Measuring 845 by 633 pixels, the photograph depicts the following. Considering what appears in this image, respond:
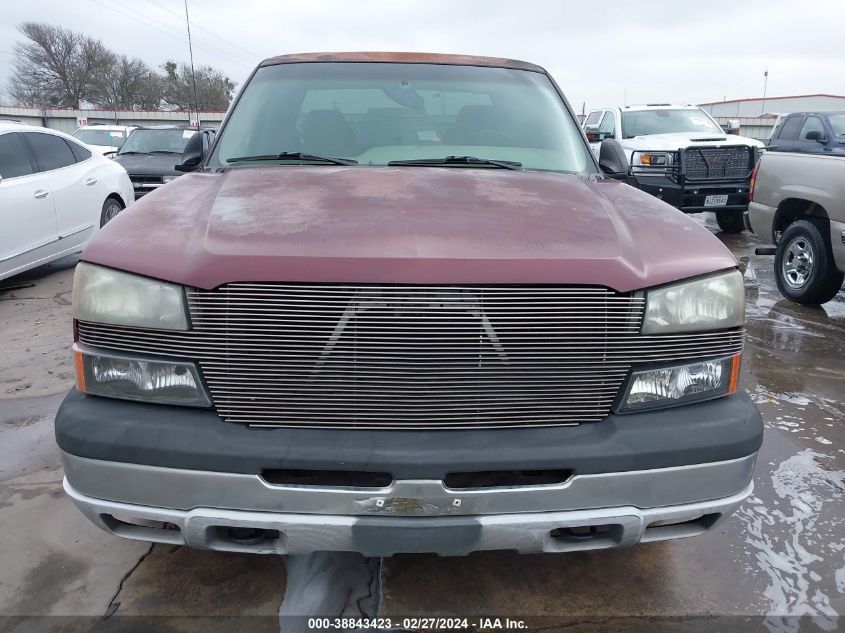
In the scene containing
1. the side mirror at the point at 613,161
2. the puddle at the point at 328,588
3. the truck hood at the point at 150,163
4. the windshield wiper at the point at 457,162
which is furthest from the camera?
the truck hood at the point at 150,163

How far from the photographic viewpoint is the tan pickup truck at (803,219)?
219 inches

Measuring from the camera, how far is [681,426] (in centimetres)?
186

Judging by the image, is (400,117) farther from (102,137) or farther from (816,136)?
(102,137)

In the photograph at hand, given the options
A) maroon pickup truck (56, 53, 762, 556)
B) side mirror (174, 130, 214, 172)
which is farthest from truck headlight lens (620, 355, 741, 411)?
side mirror (174, 130, 214, 172)

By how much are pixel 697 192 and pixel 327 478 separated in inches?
366

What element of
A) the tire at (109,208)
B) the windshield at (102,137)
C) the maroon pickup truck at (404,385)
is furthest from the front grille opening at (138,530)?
the windshield at (102,137)

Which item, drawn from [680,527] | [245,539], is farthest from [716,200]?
[245,539]

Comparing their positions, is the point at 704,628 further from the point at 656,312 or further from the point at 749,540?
the point at 656,312

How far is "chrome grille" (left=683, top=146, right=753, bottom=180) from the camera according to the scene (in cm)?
975

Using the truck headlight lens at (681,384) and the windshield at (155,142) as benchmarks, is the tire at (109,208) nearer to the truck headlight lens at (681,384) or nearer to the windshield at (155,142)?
the windshield at (155,142)

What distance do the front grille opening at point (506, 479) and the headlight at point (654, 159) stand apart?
9.12 m

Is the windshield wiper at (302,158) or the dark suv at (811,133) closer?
the windshield wiper at (302,158)

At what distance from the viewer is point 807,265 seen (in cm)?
612

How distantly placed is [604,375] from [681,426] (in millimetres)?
266
